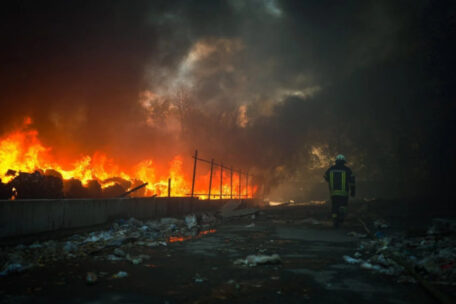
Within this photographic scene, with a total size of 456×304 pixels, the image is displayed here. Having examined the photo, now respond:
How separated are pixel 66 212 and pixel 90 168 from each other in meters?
16.8

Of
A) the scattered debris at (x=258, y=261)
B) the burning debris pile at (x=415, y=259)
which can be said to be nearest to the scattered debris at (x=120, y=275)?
the scattered debris at (x=258, y=261)

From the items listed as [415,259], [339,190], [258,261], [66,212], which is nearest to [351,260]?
[415,259]

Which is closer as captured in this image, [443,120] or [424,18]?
[443,120]

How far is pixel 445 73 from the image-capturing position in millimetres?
20344

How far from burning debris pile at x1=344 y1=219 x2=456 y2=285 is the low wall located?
5419mm

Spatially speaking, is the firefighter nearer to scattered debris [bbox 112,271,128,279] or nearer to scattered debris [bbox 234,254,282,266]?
scattered debris [bbox 234,254,282,266]

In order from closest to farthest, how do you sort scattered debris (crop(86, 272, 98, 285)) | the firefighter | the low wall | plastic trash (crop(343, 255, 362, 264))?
scattered debris (crop(86, 272, 98, 285)) → plastic trash (crop(343, 255, 362, 264)) → the low wall → the firefighter

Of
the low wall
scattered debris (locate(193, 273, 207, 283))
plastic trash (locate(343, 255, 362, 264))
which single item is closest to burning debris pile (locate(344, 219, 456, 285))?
plastic trash (locate(343, 255, 362, 264))

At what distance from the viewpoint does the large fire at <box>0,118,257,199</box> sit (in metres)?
19.0

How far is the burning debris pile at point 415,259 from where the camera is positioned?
412 centimetres

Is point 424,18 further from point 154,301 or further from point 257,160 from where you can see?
point 154,301

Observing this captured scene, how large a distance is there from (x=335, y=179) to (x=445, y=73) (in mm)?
14122

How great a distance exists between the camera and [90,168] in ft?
76.0

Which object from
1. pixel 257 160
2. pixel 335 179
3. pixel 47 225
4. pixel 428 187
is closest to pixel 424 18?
pixel 428 187
